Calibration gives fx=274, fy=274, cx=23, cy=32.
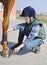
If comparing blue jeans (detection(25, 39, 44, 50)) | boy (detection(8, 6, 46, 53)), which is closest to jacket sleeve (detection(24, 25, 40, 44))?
boy (detection(8, 6, 46, 53))

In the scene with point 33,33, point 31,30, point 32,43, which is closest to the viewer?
point 33,33

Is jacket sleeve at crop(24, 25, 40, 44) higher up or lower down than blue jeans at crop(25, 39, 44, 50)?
higher up

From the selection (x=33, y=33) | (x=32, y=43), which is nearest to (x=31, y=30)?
(x=33, y=33)

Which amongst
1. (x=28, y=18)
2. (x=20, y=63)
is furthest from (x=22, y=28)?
(x=20, y=63)

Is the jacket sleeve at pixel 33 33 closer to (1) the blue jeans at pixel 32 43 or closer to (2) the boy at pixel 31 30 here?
(2) the boy at pixel 31 30

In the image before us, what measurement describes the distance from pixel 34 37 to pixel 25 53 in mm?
436

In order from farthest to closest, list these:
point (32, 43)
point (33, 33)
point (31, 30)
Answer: point (32, 43) → point (31, 30) → point (33, 33)

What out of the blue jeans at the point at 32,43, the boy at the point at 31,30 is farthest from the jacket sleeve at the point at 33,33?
the blue jeans at the point at 32,43

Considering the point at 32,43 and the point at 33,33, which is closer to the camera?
the point at 33,33

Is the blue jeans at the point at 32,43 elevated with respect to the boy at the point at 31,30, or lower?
lower

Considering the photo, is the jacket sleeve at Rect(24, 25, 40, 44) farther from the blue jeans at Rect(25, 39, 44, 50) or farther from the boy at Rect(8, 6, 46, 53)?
the blue jeans at Rect(25, 39, 44, 50)

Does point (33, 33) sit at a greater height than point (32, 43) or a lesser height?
greater

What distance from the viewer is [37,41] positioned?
515 cm

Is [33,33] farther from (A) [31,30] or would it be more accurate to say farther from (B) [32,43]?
(B) [32,43]
